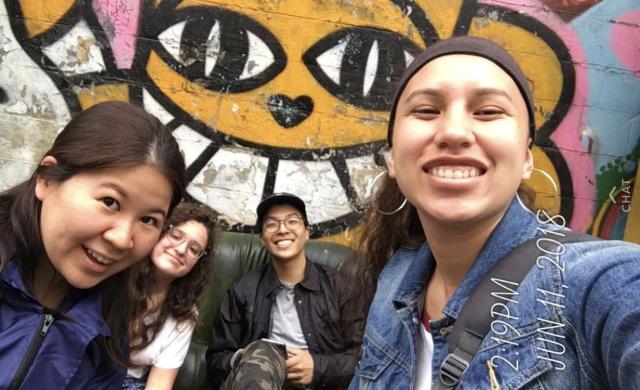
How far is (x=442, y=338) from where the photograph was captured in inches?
44.9

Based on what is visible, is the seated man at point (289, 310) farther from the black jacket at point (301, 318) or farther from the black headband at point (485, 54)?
the black headband at point (485, 54)

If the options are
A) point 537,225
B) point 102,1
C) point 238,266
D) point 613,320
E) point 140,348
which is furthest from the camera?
point 102,1

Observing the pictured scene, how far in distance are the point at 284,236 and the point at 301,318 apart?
0.47 meters

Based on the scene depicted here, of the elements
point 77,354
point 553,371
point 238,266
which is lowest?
point 238,266

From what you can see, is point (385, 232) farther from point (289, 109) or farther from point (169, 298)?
point (289, 109)

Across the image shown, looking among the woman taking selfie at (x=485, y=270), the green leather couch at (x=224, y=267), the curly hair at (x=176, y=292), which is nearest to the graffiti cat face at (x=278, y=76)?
the green leather couch at (x=224, y=267)

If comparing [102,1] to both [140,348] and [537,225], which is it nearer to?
[140,348]

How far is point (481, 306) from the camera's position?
1026mm

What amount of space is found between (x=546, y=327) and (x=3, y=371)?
1.23 meters

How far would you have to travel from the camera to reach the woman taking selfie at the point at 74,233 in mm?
1293

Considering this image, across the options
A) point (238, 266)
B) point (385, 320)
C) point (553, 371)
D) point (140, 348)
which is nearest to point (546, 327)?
point (553, 371)

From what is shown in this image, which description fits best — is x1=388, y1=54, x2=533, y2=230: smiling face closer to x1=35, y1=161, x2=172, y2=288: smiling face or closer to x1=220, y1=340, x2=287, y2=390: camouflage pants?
x1=35, y1=161, x2=172, y2=288: smiling face

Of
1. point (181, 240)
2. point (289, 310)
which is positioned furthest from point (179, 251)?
point (289, 310)

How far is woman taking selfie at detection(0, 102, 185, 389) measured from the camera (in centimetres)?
129
